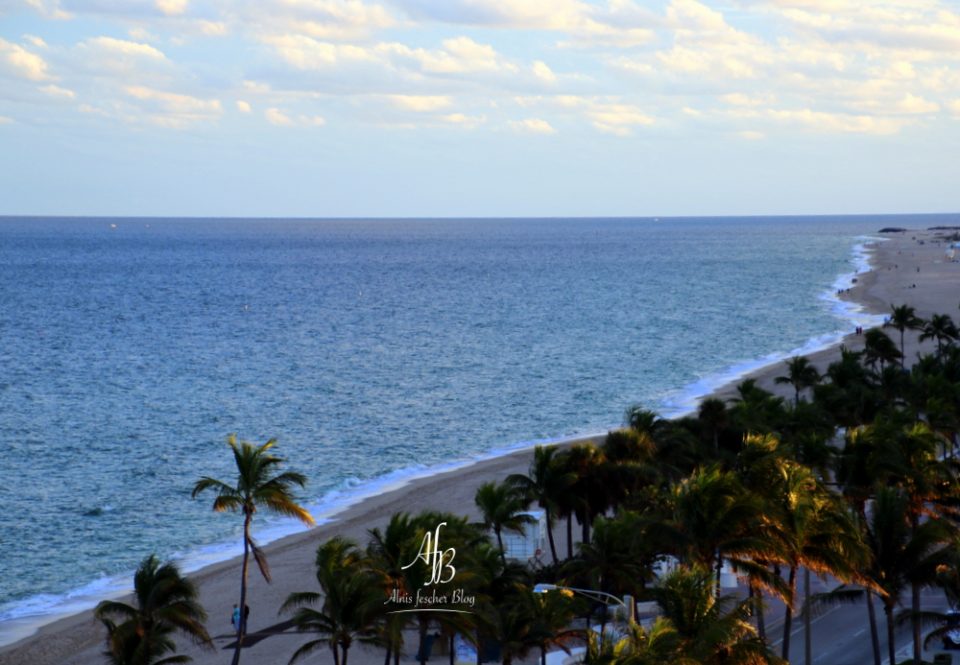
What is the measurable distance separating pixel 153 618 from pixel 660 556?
1648cm

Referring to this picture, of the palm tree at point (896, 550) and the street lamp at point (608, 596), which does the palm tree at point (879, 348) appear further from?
the street lamp at point (608, 596)

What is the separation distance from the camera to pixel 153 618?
92.7 feet

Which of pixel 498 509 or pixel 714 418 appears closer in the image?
pixel 498 509

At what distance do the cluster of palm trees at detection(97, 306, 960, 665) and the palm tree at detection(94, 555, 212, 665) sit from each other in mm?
84

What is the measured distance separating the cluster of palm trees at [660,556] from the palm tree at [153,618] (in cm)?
8

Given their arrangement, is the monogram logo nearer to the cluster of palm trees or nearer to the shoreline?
the cluster of palm trees

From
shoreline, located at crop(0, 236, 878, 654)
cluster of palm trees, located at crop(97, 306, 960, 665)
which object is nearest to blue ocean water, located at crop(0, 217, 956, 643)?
shoreline, located at crop(0, 236, 878, 654)

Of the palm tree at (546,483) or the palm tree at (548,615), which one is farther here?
the palm tree at (546,483)

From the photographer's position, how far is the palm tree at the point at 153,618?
2764 centimetres

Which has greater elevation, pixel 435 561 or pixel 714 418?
pixel 435 561

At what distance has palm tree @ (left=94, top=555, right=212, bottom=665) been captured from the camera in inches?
1088

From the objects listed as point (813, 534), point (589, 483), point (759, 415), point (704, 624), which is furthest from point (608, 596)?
point (759, 415)

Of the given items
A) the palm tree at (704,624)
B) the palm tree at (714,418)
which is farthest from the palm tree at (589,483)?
the palm tree at (704,624)

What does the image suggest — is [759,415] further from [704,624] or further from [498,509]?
[704,624]
